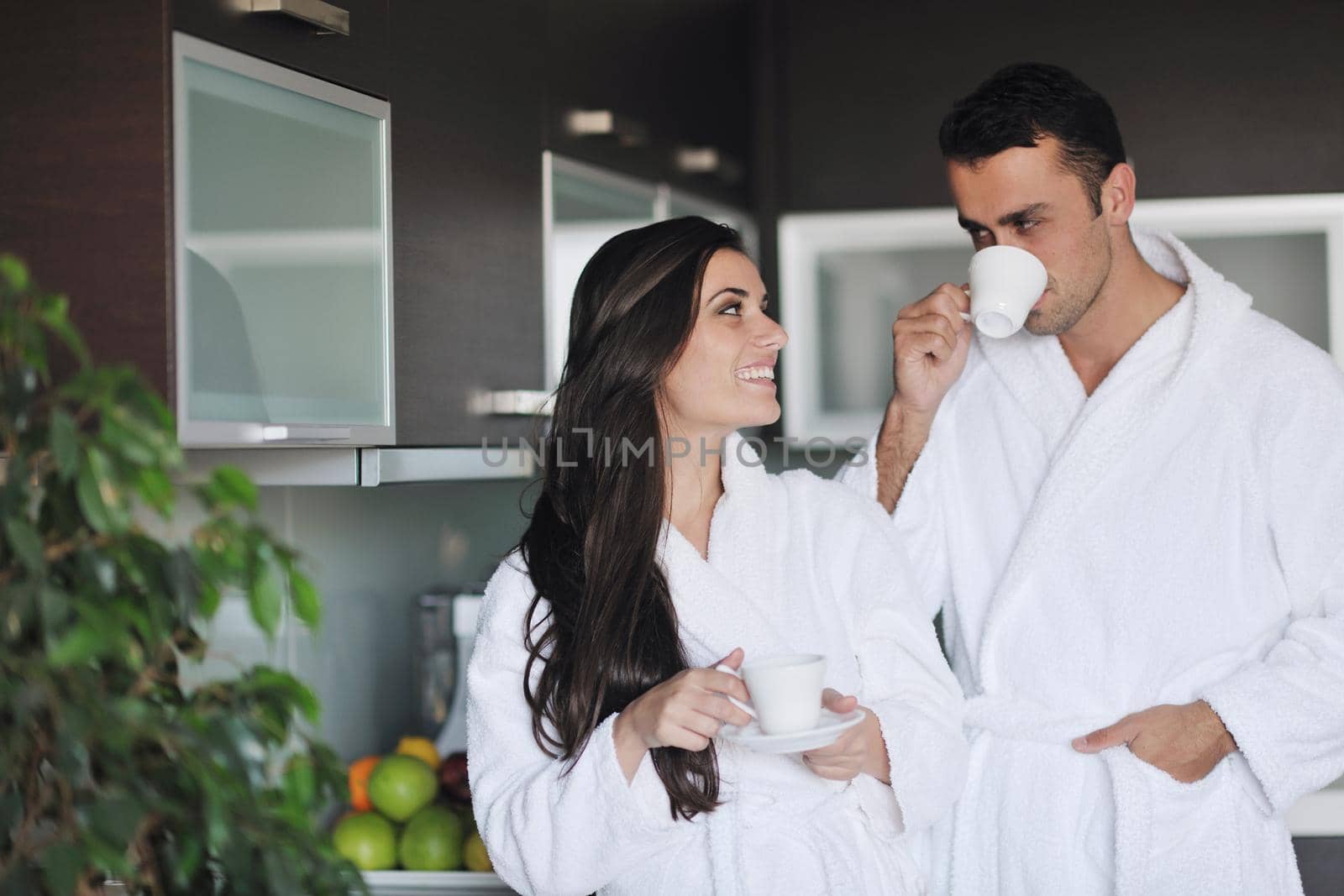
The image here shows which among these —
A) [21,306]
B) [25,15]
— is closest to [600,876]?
[21,306]

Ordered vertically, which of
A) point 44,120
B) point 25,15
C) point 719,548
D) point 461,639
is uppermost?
point 25,15

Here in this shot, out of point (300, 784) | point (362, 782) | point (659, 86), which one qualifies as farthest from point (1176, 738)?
point (659, 86)

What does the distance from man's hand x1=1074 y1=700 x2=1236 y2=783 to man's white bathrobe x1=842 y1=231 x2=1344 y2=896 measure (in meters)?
0.02

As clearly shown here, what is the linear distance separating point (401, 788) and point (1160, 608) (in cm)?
122

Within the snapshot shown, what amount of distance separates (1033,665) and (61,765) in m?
1.25

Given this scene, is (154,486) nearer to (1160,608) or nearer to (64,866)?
(64,866)

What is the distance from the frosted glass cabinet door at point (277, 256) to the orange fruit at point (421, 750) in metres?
0.82

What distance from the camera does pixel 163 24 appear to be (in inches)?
53.1

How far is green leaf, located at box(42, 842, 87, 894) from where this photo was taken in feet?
2.63

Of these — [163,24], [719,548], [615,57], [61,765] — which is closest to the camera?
[61,765]

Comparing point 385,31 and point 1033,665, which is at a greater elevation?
point 385,31

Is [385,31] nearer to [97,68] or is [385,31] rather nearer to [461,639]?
[97,68]

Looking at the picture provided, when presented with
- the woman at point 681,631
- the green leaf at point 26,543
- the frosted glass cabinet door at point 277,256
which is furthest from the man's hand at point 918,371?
the green leaf at point 26,543

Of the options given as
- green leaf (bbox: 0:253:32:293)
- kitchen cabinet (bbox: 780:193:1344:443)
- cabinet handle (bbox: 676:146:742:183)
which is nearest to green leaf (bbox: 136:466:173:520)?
green leaf (bbox: 0:253:32:293)
